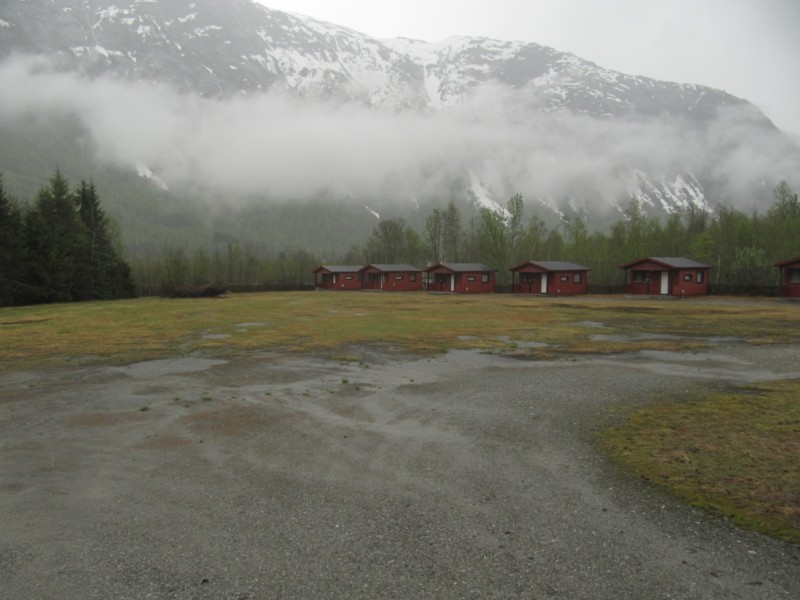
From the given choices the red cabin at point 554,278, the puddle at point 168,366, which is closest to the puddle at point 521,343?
the puddle at point 168,366

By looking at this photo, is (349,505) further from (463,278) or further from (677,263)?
(463,278)

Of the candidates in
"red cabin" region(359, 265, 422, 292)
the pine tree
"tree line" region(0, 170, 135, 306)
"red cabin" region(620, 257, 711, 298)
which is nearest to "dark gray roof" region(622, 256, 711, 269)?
"red cabin" region(620, 257, 711, 298)

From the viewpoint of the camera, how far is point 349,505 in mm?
6250

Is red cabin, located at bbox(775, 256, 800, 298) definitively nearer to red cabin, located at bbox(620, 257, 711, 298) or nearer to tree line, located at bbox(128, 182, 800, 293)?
tree line, located at bbox(128, 182, 800, 293)

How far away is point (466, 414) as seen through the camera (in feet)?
34.0

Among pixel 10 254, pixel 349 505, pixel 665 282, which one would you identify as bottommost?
pixel 349 505

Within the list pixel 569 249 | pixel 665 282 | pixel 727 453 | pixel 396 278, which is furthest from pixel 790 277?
pixel 727 453

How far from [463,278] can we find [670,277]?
92.7 ft

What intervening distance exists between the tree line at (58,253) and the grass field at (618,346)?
16.3 metres

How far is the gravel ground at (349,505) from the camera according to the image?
15.5 ft

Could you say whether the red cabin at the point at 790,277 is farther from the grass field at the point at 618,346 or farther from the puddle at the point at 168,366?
the puddle at the point at 168,366

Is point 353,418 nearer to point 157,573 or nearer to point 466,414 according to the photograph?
point 466,414

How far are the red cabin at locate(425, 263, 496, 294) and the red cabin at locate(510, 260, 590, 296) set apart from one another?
883 cm

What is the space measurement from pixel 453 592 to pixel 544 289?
65137mm
